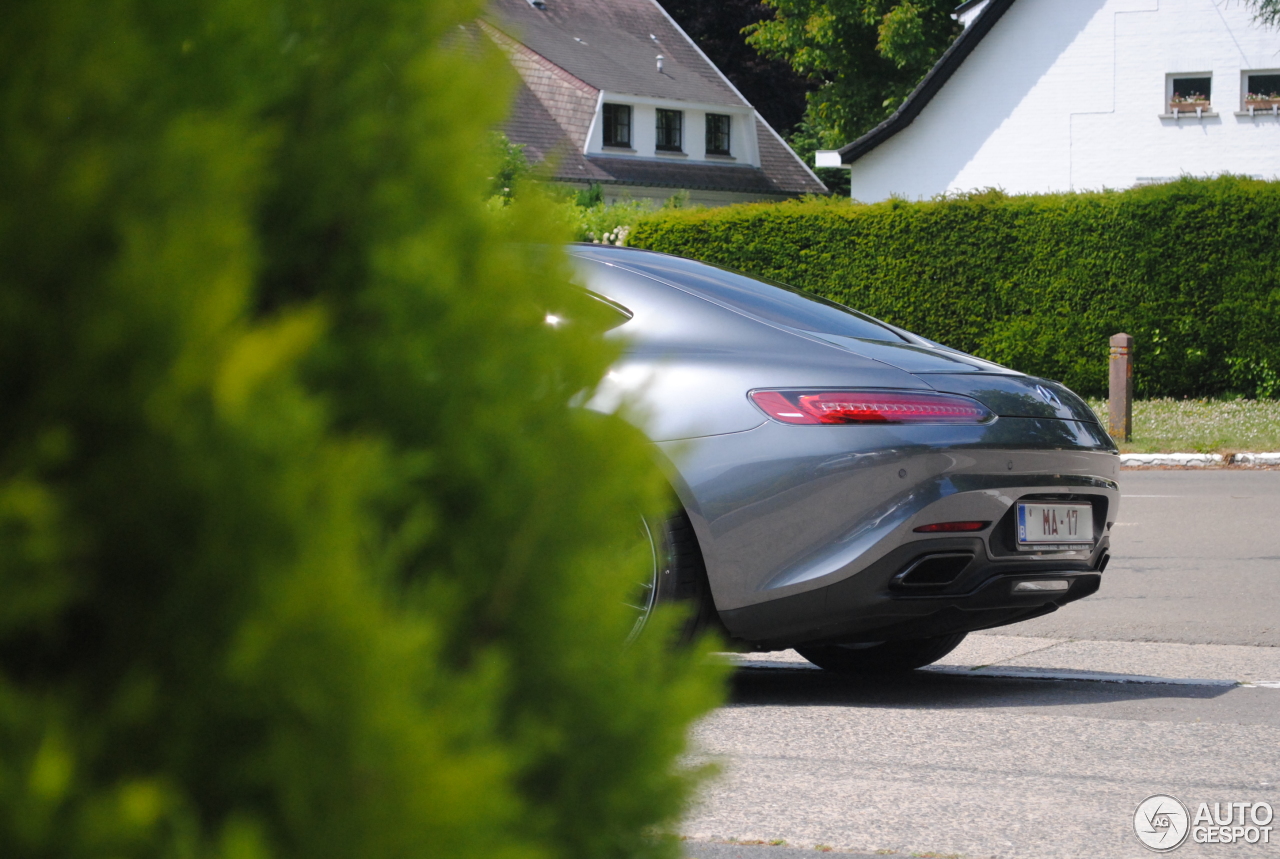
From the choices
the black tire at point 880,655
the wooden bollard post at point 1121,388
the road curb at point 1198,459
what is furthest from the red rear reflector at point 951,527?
the wooden bollard post at point 1121,388

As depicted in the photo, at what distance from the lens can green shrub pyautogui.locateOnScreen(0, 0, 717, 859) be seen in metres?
0.75

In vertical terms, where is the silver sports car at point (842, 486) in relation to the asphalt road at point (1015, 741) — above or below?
above

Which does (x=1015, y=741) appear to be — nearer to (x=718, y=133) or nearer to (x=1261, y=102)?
(x=1261, y=102)

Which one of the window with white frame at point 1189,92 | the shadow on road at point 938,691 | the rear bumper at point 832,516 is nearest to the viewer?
the rear bumper at point 832,516

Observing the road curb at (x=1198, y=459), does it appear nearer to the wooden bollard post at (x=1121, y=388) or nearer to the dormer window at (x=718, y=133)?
the wooden bollard post at (x=1121, y=388)

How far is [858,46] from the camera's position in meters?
39.8

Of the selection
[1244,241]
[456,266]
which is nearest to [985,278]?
[1244,241]

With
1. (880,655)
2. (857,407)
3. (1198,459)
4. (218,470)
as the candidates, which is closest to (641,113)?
(1198,459)

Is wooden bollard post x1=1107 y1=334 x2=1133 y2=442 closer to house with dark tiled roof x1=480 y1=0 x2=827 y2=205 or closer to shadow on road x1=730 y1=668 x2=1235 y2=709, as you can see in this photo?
shadow on road x1=730 y1=668 x2=1235 y2=709

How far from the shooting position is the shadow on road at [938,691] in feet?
15.6

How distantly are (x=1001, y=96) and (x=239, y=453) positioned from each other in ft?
95.7

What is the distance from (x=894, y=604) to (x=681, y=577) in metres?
0.68

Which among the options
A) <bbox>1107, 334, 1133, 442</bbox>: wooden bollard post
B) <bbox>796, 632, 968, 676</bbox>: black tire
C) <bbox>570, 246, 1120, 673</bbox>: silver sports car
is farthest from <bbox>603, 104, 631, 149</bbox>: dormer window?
<bbox>570, 246, 1120, 673</bbox>: silver sports car

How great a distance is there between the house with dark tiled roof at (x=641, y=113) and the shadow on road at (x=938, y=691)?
3029 centimetres
